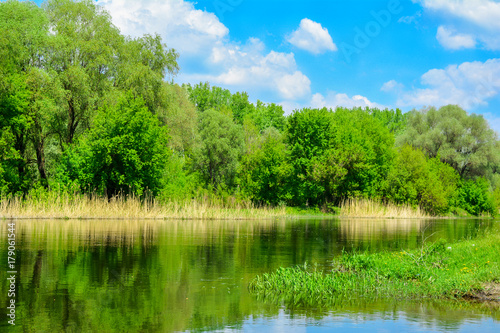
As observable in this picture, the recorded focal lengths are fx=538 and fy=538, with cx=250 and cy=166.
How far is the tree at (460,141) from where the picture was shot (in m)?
86.4

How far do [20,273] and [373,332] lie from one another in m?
10.4

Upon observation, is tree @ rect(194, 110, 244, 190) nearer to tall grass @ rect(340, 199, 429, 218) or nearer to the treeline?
the treeline

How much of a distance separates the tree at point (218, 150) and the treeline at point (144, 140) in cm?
17

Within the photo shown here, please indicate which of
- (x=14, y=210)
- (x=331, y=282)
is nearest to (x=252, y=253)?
(x=331, y=282)

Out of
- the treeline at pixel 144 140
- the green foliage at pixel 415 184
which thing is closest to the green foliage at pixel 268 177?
the treeline at pixel 144 140

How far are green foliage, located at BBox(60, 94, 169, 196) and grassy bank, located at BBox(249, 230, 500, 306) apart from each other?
36847 mm

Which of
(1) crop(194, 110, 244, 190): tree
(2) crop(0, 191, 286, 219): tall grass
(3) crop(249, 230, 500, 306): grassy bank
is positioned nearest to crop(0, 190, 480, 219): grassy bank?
(2) crop(0, 191, 286, 219): tall grass

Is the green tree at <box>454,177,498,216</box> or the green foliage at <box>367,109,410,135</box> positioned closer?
the green tree at <box>454,177,498,216</box>

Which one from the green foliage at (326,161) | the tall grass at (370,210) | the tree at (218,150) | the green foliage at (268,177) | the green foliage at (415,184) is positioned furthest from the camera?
the tree at (218,150)

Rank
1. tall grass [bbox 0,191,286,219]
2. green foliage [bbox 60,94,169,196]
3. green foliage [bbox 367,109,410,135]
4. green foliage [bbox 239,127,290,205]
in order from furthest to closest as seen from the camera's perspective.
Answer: green foliage [bbox 367,109,410,135] → green foliage [bbox 239,127,290,205] → green foliage [bbox 60,94,169,196] → tall grass [bbox 0,191,286,219]

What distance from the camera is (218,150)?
82.6 metres

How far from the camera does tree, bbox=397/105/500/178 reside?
283 feet

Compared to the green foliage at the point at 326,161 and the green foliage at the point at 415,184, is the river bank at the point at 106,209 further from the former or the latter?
the green foliage at the point at 415,184

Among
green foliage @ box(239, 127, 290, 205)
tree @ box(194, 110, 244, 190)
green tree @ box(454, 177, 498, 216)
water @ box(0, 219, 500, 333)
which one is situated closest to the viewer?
water @ box(0, 219, 500, 333)
